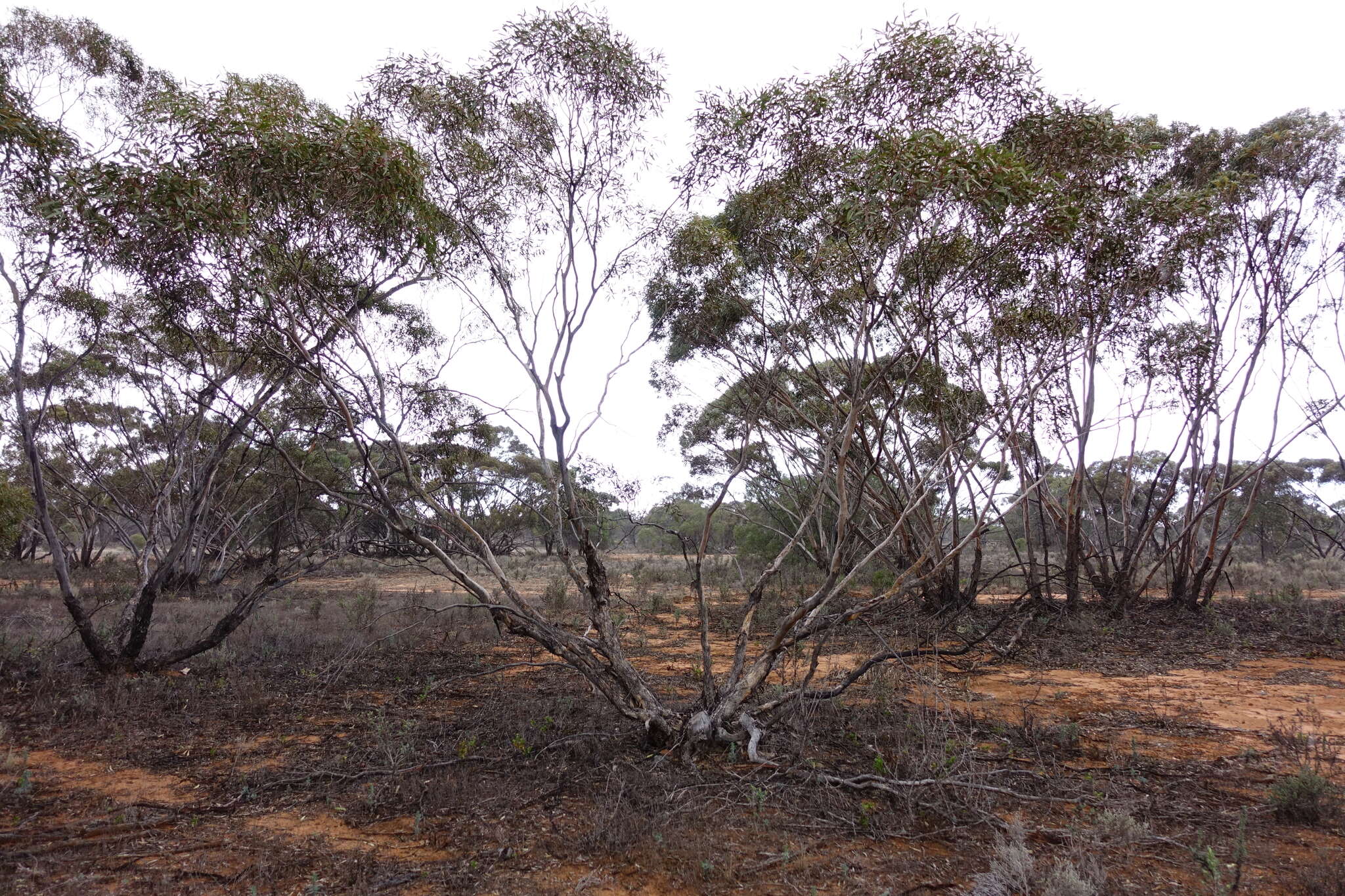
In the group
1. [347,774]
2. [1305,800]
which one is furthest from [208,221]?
[1305,800]

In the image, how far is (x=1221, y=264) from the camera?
1165 cm

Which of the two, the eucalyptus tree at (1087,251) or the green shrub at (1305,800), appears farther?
the eucalyptus tree at (1087,251)

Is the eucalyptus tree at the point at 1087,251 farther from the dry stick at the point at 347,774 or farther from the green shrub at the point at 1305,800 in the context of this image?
the dry stick at the point at 347,774

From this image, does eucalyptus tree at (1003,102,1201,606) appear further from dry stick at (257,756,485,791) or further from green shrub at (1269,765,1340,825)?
dry stick at (257,756,485,791)

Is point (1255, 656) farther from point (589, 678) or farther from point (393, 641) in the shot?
point (393, 641)

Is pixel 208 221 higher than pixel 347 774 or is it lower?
higher

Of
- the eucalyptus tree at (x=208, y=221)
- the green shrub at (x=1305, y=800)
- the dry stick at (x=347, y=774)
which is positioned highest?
the eucalyptus tree at (x=208, y=221)

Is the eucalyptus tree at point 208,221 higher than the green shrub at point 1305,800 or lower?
higher

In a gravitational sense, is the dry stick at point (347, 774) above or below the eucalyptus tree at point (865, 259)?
below

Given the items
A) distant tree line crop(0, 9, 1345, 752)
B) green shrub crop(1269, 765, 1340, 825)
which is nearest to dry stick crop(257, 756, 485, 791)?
distant tree line crop(0, 9, 1345, 752)

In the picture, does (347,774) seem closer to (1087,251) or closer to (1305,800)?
(1305,800)

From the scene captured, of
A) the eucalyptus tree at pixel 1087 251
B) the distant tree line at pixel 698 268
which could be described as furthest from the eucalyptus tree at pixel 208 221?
the eucalyptus tree at pixel 1087 251

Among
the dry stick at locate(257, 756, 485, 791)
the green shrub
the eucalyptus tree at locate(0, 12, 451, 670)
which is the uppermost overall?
the eucalyptus tree at locate(0, 12, 451, 670)

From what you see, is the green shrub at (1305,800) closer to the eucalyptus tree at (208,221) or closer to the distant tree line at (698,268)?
the distant tree line at (698,268)
